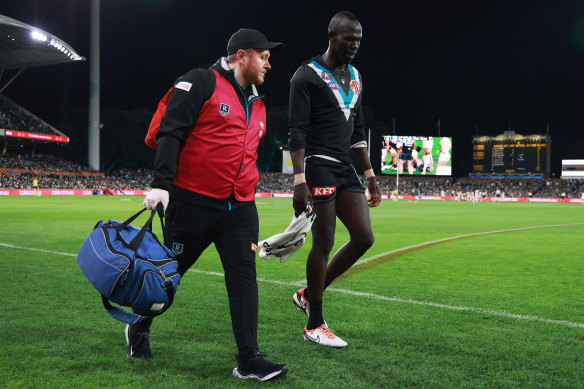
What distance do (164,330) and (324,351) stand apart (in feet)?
4.27

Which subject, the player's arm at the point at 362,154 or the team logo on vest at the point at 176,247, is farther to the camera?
the player's arm at the point at 362,154

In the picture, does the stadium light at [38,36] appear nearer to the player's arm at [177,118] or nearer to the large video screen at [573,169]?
the player's arm at [177,118]

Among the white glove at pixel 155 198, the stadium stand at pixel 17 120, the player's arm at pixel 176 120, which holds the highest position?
the stadium stand at pixel 17 120

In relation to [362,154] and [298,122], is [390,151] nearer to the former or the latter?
[362,154]

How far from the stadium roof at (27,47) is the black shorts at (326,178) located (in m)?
52.4

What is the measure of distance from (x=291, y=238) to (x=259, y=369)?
1.13 meters

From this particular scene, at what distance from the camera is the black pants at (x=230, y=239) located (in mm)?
2941

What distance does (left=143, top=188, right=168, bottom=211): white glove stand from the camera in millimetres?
2650

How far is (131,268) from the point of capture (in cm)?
256

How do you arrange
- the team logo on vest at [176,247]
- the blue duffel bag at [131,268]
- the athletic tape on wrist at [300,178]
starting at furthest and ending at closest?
the athletic tape on wrist at [300,178]
the team logo on vest at [176,247]
the blue duffel bag at [131,268]

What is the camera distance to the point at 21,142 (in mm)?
58844

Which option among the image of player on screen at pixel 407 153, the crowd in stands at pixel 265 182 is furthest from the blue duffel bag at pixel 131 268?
the image of player on screen at pixel 407 153

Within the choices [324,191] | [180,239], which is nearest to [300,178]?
[324,191]

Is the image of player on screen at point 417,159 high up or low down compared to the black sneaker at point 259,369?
up
